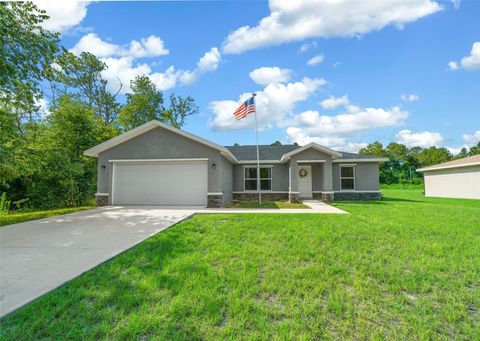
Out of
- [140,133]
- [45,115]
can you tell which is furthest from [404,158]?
[45,115]

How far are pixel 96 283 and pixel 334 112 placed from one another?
21694 millimetres

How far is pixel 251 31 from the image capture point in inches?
440

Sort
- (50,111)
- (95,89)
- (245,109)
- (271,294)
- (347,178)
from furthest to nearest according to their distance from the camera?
(95,89), (347,178), (50,111), (245,109), (271,294)

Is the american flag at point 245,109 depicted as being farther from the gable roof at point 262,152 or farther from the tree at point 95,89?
the tree at point 95,89

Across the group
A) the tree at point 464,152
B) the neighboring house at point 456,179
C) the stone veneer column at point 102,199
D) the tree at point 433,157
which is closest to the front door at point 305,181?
the neighboring house at point 456,179

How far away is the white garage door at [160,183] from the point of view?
11930mm

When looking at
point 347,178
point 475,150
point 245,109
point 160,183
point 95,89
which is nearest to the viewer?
point 160,183

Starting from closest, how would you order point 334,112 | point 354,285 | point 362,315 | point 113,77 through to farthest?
point 362,315 < point 354,285 < point 334,112 < point 113,77

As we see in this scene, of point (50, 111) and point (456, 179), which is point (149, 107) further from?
point (456, 179)

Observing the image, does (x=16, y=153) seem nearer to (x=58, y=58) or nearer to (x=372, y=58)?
(x=58, y=58)

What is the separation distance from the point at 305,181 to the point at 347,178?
9.33ft

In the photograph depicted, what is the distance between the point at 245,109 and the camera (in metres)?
13.4

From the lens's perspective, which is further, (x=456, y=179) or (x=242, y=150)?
(x=456, y=179)

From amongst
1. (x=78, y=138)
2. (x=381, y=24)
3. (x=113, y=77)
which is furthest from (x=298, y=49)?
(x=113, y=77)
